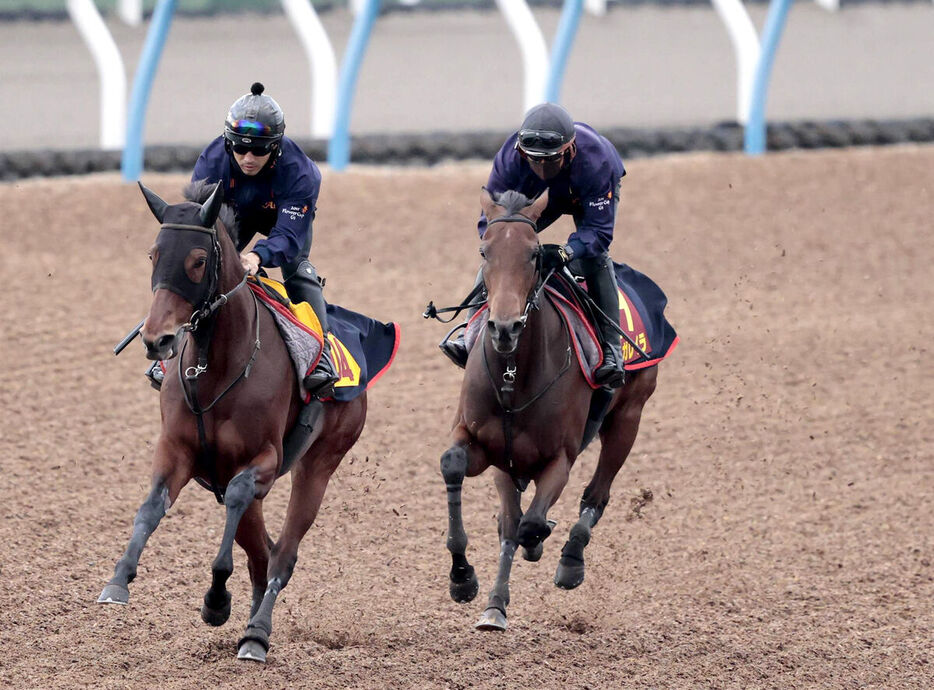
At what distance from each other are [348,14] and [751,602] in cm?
1723

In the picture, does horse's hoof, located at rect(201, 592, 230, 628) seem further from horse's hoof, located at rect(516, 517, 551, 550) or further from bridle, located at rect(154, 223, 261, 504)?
horse's hoof, located at rect(516, 517, 551, 550)

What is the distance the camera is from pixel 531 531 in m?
7.49

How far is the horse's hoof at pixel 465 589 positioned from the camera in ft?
25.9

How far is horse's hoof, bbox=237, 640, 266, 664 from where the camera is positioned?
7.20m

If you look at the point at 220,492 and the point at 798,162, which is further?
the point at 798,162

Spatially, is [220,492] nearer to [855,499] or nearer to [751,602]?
[751,602]

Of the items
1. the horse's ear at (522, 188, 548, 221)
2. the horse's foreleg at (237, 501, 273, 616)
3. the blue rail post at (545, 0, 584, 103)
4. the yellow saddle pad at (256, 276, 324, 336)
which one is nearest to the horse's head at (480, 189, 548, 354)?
the horse's ear at (522, 188, 548, 221)

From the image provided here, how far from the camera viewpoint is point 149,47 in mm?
16859

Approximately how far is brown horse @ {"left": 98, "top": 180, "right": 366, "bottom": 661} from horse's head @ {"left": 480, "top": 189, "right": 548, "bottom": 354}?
113 centimetres

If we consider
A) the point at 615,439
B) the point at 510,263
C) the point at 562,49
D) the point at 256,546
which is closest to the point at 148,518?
the point at 256,546

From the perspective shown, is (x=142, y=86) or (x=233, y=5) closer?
(x=142, y=86)

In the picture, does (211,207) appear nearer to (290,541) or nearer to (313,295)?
(313,295)

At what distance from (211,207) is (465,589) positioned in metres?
2.61

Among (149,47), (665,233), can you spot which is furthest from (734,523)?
(149,47)
